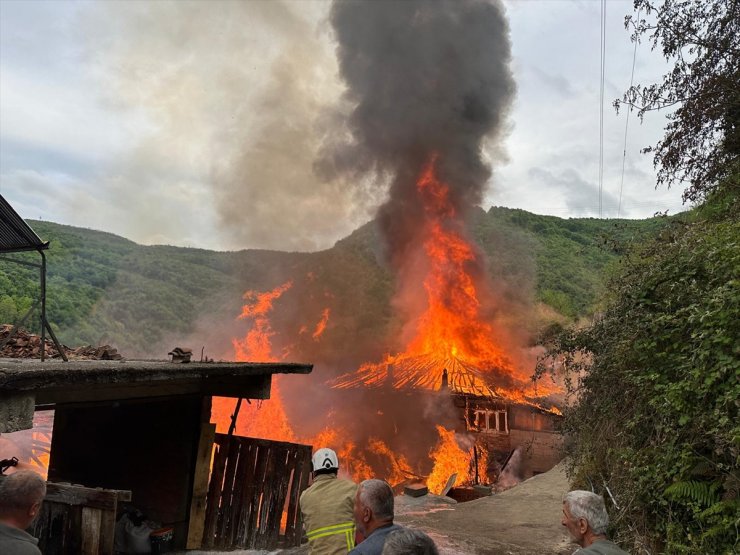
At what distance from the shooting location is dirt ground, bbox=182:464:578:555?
786 cm

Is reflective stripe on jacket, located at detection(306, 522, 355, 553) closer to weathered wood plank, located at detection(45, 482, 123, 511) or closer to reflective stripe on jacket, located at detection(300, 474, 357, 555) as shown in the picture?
reflective stripe on jacket, located at detection(300, 474, 357, 555)

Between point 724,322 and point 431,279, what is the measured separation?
2171cm

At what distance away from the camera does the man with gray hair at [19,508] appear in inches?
96.7

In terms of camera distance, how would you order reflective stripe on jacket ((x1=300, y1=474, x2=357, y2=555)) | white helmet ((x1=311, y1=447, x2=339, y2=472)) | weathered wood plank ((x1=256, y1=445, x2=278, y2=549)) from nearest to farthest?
reflective stripe on jacket ((x1=300, y1=474, x2=357, y2=555)), white helmet ((x1=311, y1=447, x2=339, y2=472)), weathered wood plank ((x1=256, y1=445, x2=278, y2=549))

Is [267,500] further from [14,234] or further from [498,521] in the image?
[498,521]

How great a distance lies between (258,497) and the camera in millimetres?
6641

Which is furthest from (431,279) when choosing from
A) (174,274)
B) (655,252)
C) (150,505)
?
(174,274)

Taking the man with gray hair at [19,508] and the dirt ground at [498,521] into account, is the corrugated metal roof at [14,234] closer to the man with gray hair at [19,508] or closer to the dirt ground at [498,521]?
the man with gray hair at [19,508]

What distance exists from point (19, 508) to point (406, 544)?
6.58ft

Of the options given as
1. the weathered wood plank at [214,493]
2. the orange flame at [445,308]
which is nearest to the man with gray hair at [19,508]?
the weathered wood plank at [214,493]

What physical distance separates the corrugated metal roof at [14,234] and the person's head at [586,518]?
15.9 feet

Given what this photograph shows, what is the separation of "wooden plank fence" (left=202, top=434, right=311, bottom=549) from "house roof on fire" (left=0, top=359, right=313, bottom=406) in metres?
0.86

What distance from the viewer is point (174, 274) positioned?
159 ft

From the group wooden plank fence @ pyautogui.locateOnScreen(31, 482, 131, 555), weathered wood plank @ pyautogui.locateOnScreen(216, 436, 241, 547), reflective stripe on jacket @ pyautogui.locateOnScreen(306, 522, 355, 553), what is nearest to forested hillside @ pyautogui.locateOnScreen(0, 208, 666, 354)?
weathered wood plank @ pyautogui.locateOnScreen(216, 436, 241, 547)
